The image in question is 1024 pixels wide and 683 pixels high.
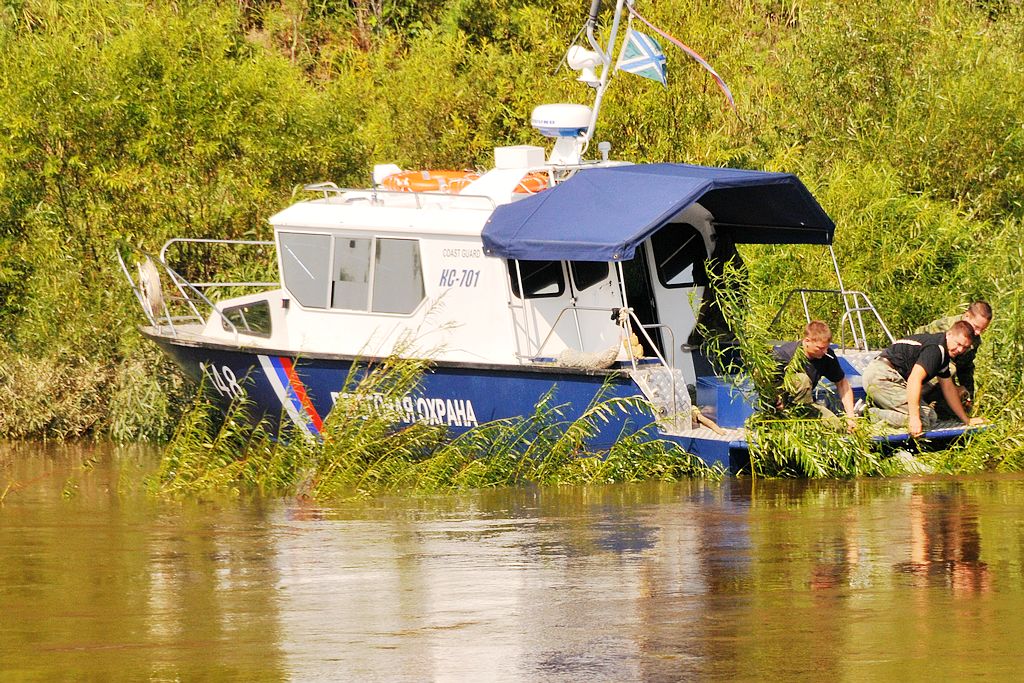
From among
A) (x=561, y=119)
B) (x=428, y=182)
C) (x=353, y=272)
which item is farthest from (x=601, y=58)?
(x=353, y=272)

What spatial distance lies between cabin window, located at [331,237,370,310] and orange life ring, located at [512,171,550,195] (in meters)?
1.40

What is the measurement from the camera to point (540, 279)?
12.7 metres

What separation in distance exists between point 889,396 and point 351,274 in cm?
465

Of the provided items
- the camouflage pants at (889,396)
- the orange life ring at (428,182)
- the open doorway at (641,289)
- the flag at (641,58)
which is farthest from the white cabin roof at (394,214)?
the camouflage pants at (889,396)

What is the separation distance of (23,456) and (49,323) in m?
1.99

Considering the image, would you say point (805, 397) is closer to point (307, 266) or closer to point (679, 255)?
point (679, 255)

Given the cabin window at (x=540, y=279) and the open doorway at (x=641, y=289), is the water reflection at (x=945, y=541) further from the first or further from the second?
the cabin window at (x=540, y=279)

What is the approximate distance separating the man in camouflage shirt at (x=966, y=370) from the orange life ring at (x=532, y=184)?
11.9 feet

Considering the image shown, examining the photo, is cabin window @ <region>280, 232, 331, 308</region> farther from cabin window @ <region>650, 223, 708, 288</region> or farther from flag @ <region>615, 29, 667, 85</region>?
flag @ <region>615, 29, 667, 85</region>

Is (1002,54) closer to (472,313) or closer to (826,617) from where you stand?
(472,313)

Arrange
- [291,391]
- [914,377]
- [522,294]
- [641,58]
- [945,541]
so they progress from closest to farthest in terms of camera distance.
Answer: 1. [945,541]
2. [914,377]
3. [522,294]
4. [291,391]
5. [641,58]

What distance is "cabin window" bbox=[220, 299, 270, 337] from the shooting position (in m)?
13.9

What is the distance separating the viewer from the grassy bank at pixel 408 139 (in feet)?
50.7

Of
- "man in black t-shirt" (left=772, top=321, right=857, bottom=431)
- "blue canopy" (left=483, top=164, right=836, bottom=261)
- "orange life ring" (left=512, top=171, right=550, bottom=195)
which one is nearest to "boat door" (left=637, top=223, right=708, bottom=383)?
"blue canopy" (left=483, top=164, right=836, bottom=261)
